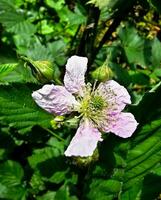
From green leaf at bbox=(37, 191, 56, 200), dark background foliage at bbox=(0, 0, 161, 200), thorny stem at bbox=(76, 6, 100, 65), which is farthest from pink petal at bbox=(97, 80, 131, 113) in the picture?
green leaf at bbox=(37, 191, 56, 200)

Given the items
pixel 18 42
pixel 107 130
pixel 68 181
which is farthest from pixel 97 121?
pixel 18 42

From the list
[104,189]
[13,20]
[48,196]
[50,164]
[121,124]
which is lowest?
[48,196]

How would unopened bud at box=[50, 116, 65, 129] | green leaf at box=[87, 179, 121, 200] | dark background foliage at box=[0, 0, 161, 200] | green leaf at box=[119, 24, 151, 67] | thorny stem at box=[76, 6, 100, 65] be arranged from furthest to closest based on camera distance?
green leaf at box=[119, 24, 151, 67] → thorny stem at box=[76, 6, 100, 65] → green leaf at box=[87, 179, 121, 200] → unopened bud at box=[50, 116, 65, 129] → dark background foliage at box=[0, 0, 161, 200]

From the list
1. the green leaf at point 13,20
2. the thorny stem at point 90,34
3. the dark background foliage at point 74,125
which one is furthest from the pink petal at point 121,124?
the green leaf at point 13,20

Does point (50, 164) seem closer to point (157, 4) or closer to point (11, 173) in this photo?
point (11, 173)

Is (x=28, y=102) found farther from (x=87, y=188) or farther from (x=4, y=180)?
(x=4, y=180)

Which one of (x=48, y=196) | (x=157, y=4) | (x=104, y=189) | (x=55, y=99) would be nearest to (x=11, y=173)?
(x=48, y=196)

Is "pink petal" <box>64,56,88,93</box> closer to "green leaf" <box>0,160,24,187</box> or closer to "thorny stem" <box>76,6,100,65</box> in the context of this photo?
"thorny stem" <box>76,6,100,65</box>
